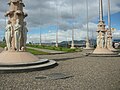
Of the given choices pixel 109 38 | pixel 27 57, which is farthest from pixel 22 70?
pixel 109 38

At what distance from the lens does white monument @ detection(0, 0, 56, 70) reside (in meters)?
13.1

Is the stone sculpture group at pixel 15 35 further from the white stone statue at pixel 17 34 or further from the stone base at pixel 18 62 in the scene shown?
the stone base at pixel 18 62

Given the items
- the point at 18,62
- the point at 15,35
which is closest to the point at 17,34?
the point at 15,35

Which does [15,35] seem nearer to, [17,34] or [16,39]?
[17,34]

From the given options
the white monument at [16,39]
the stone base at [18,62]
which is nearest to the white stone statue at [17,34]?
the white monument at [16,39]

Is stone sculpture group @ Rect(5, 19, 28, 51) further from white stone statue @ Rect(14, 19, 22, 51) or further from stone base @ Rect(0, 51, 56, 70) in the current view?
stone base @ Rect(0, 51, 56, 70)

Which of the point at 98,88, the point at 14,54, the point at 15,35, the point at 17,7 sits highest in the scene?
the point at 17,7

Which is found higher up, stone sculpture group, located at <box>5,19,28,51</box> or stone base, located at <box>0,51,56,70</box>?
stone sculpture group, located at <box>5,19,28,51</box>

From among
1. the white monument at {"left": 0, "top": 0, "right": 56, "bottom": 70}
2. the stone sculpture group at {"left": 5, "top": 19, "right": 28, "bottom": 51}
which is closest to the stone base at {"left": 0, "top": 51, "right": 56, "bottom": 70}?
the white monument at {"left": 0, "top": 0, "right": 56, "bottom": 70}

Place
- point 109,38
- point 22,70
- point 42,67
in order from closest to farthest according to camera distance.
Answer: point 22,70
point 42,67
point 109,38

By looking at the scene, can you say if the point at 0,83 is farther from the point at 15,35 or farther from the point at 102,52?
Answer: the point at 102,52

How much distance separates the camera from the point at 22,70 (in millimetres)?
10977

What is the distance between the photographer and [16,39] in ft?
45.5

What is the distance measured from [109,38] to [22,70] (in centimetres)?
3397
